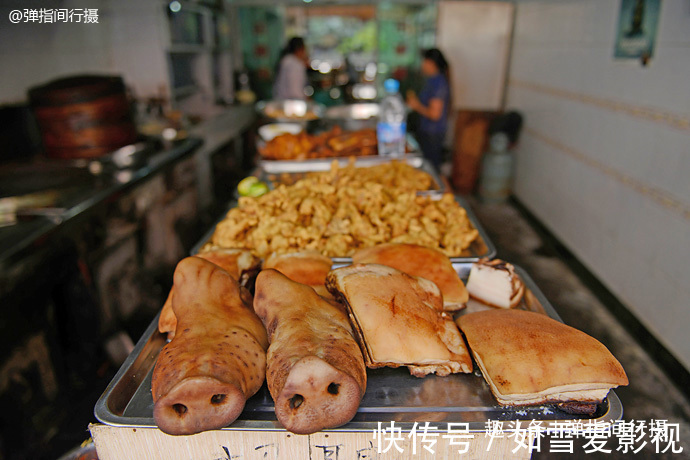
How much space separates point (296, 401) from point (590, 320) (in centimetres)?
343

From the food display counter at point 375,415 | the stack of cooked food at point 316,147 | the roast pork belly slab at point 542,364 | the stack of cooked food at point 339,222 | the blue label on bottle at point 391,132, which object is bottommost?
the food display counter at point 375,415

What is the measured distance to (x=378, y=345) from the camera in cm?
117

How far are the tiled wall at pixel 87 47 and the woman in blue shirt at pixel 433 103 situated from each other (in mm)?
3034

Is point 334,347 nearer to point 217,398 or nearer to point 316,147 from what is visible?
point 217,398

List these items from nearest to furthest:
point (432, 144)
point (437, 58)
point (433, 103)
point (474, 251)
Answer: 1. point (474, 251)
2. point (437, 58)
3. point (433, 103)
4. point (432, 144)

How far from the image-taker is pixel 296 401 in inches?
39.1

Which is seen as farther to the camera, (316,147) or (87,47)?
(87,47)

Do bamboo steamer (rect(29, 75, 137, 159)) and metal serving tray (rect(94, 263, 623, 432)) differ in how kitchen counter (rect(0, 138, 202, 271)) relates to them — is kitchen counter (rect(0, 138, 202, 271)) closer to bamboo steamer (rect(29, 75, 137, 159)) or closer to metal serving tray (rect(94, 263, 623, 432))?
bamboo steamer (rect(29, 75, 137, 159))

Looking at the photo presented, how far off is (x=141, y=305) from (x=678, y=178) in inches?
153

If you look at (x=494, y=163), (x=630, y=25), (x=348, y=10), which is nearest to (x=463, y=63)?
(x=494, y=163)

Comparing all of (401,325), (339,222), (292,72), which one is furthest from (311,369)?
(292,72)

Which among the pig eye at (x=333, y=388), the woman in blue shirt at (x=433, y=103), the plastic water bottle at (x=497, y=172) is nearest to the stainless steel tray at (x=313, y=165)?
the pig eye at (x=333, y=388)

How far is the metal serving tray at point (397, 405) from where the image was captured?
1.06 m

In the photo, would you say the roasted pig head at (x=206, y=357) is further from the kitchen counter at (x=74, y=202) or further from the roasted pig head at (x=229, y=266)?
the kitchen counter at (x=74, y=202)
